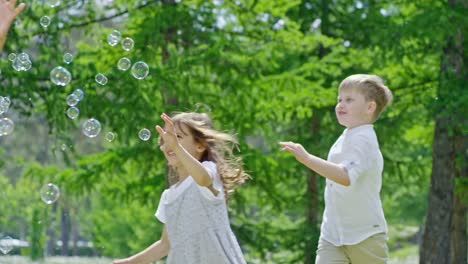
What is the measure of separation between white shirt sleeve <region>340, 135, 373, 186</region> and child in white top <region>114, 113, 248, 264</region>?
0.65m

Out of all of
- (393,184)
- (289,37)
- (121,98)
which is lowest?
(393,184)

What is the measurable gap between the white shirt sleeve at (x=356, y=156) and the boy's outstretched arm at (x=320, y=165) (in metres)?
0.04

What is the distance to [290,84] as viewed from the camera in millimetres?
13312

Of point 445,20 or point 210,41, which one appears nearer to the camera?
point 445,20

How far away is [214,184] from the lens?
17.8 ft

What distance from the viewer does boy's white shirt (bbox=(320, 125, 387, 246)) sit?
539cm

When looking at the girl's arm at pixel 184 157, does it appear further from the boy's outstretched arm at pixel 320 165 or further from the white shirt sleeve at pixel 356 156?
the white shirt sleeve at pixel 356 156

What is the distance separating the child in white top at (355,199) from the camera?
17.7ft

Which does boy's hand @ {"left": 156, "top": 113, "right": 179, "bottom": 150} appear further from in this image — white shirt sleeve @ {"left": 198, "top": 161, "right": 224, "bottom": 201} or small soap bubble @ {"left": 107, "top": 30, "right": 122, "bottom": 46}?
small soap bubble @ {"left": 107, "top": 30, "right": 122, "bottom": 46}

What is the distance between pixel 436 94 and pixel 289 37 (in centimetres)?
216

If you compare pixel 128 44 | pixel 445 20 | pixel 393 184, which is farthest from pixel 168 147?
pixel 393 184

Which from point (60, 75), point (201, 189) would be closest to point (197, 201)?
point (201, 189)

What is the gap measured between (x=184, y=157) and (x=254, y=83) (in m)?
8.04

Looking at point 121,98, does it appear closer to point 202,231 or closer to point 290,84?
point 290,84
